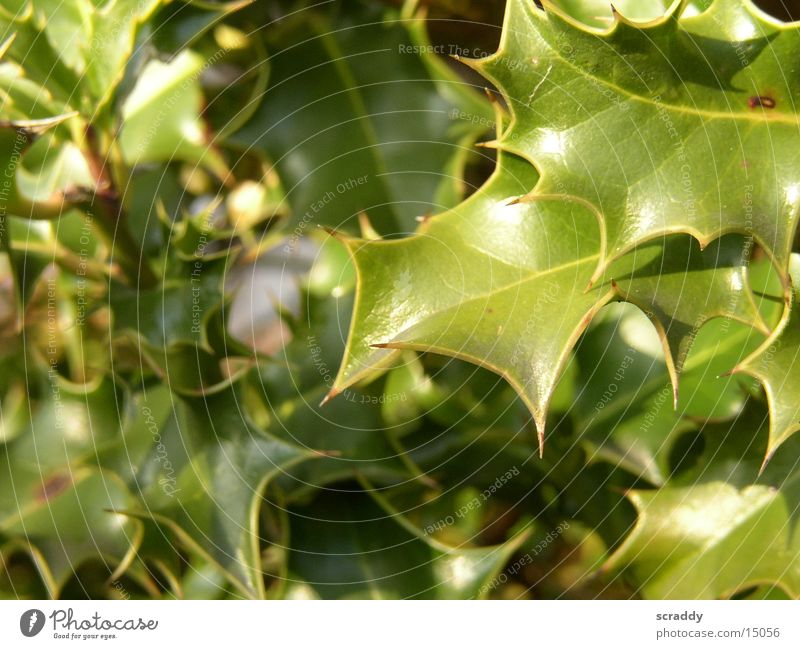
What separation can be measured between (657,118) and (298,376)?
0.96 feet

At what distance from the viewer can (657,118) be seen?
400mm

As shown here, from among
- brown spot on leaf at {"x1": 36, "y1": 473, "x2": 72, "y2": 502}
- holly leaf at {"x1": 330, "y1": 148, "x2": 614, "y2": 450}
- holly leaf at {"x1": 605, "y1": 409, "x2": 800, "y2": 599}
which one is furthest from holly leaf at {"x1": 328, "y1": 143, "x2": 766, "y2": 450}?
brown spot on leaf at {"x1": 36, "y1": 473, "x2": 72, "y2": 502}

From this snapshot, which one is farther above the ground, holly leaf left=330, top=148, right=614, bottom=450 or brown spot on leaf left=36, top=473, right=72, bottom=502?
holly leaf left=330, top=148, right=614, bottom=450

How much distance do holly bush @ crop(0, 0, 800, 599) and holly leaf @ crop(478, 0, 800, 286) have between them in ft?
0.29

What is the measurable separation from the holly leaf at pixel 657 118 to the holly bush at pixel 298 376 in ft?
0.29

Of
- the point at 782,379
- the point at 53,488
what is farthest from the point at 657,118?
the point at 53,488

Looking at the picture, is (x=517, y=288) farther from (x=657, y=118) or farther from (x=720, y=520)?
(x=720, y=520)

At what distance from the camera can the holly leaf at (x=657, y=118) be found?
388mm

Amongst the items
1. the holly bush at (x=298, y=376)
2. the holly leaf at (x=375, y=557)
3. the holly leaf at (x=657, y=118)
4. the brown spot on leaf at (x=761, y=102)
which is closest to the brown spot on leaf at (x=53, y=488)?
the holly bush at (x=298, y=376)

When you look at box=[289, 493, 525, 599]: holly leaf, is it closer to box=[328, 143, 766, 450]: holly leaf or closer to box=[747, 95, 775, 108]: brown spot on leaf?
box=[328, 143, 766, 450]: holly leaf

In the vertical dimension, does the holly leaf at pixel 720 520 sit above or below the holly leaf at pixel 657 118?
below

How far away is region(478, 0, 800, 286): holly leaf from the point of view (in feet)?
1.27
